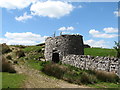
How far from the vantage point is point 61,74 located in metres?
14.3

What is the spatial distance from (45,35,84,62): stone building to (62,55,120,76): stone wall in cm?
106

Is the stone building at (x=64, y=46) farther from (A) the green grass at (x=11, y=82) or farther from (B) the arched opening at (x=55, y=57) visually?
(A) the green grass at (x=11, y=82)

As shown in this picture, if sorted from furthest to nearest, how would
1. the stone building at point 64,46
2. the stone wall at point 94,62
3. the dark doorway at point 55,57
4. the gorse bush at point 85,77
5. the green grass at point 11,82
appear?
the dark doorway at point 55,57, the stone building at point 64,46, the stone wall at point 94,62, the gorse bush at point 85,77, the green grass at point 11,82

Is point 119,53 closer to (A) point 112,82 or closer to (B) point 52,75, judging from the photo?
(A) point 112,82

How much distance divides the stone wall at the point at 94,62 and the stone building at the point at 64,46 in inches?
41.7

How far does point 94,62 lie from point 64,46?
603 centimetres

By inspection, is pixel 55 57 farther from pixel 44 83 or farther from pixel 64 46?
pixel 44 83

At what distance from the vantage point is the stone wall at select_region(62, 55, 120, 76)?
1426 centimetres

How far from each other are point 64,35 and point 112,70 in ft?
30.1

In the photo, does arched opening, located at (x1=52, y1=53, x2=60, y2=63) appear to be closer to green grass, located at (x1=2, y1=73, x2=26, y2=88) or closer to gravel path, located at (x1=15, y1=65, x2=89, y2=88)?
gravel path, located at (x1=15, y1=65, x2=89, y2=88)

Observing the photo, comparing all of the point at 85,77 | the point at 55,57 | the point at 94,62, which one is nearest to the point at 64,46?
the point at 55,57

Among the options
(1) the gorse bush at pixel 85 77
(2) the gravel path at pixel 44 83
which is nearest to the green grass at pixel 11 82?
(2) the gravel path at pixel 44 83

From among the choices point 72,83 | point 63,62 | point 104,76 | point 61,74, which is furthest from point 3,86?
point 63,62

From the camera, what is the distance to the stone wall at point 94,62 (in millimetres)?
14258
